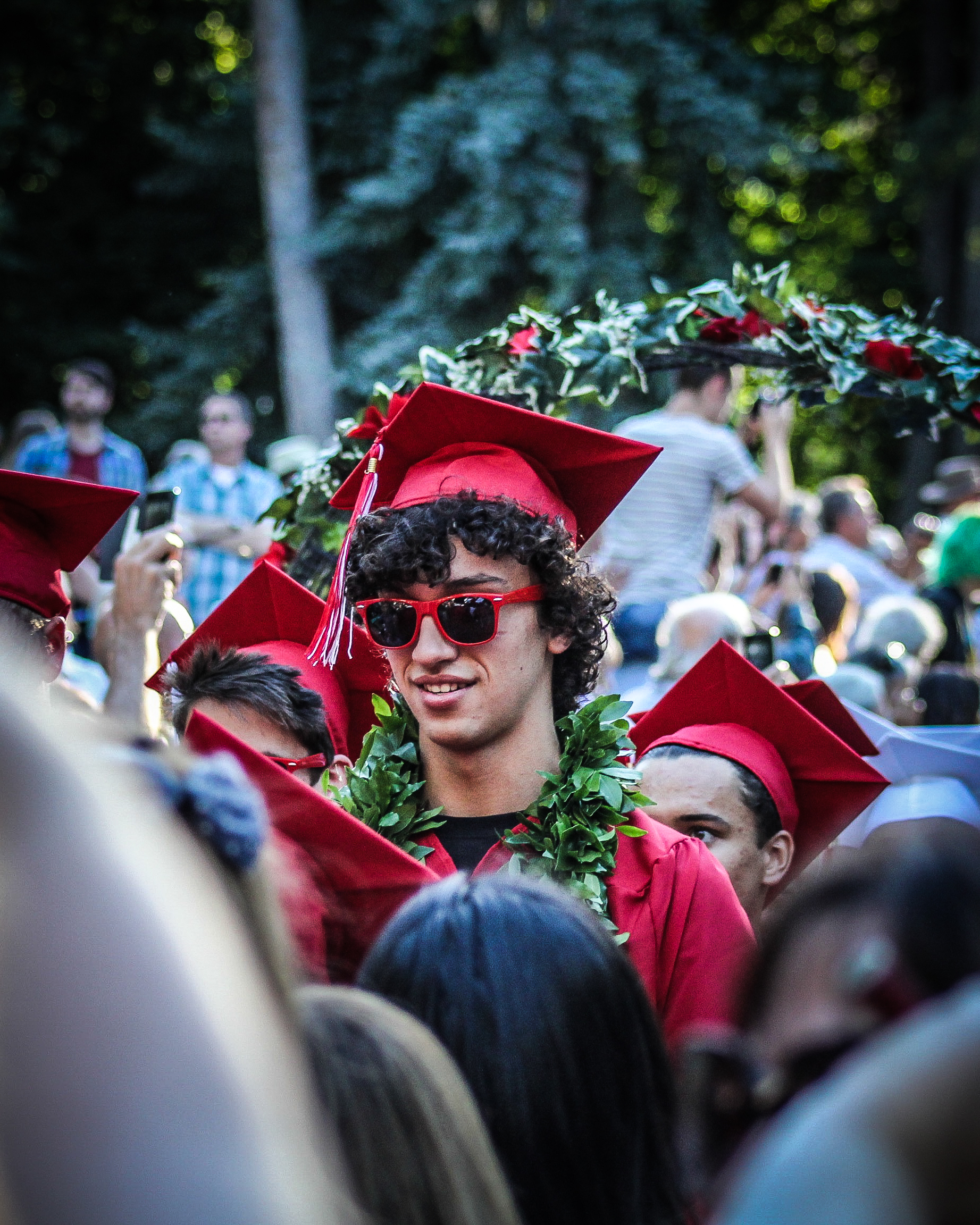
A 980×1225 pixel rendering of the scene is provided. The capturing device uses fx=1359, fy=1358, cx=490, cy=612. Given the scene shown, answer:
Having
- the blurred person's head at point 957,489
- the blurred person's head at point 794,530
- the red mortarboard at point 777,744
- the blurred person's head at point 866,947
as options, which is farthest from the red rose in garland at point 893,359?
the blurred person's head at point 957,489

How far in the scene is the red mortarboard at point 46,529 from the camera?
2.93 meters

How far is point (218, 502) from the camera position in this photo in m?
7.44

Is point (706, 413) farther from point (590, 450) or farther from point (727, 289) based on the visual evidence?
point (590, 450)

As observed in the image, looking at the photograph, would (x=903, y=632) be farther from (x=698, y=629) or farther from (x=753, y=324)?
(x=753, y=324)

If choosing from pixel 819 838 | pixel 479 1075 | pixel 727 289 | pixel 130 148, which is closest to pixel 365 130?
pixel 130 148

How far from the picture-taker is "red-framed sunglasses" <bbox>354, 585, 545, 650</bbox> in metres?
2.54

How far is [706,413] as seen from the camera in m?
5.89

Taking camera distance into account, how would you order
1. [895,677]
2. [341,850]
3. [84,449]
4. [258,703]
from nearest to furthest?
[341,850] → [258,703] → [895,677] → [84,449]

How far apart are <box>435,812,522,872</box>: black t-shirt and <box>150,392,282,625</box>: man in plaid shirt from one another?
169 inches

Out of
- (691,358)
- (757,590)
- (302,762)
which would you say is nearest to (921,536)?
(757,590)

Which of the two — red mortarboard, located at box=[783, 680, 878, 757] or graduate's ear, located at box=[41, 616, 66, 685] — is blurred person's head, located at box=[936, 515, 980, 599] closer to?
red mortarboard, located at box=[783, 680, 878, 757]

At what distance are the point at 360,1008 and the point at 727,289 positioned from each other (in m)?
2.95

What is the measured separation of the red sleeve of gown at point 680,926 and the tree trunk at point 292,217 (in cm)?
1033

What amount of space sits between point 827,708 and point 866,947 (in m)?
2.55
